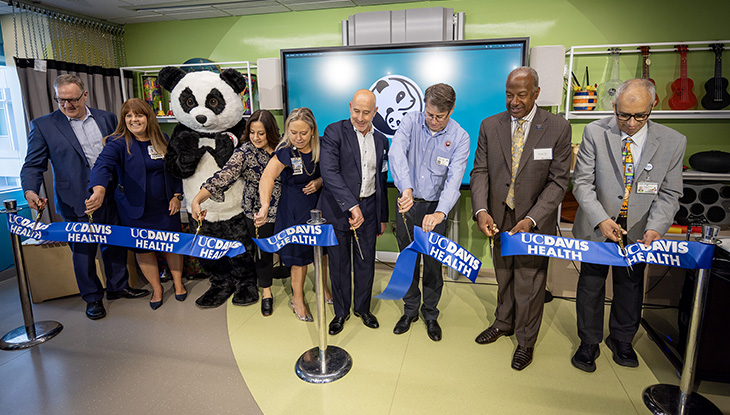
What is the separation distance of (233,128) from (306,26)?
1.49 meters

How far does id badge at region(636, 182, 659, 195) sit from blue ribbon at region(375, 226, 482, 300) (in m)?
0.97

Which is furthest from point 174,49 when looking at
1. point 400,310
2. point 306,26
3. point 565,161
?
point 565,161

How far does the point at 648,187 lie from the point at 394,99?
2173 mm

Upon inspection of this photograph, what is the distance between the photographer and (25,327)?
8.91 feet

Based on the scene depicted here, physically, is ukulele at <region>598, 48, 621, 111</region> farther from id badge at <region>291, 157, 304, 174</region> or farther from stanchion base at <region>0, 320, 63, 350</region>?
stanchion base at <region>0, 320, 63, 350</region>

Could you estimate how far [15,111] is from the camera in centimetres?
400

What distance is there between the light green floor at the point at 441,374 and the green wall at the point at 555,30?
147 centimetres

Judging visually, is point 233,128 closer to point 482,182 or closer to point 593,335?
point 482,182

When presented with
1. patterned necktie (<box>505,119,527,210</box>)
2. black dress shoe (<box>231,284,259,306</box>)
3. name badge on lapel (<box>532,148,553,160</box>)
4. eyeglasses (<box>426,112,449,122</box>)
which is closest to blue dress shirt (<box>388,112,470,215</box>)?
eyeglasses (<box>426,112,449,122</box>)

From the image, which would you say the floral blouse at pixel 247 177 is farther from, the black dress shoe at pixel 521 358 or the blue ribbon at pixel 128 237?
the black dress shoe at pixel 521 358

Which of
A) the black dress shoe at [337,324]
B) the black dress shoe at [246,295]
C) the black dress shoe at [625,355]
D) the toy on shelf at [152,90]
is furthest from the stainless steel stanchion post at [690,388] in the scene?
the toy on shelf at [152,90]

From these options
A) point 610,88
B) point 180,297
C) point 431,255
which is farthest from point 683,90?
point 180,297

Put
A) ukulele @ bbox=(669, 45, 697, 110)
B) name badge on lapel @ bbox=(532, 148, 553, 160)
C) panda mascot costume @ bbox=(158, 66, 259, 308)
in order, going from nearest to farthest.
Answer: name badge on lapel @ bbox=(532, 148, 553, 160), panda mascot costume @ bbox=(158, 66, 259, 308), ukulele @ bbox=(669, 45, 697, 110)

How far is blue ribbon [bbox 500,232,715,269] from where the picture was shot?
1688 mm
